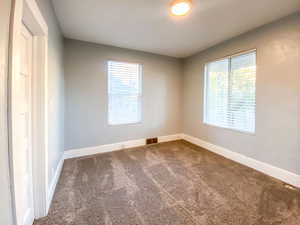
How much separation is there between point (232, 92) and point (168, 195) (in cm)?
245

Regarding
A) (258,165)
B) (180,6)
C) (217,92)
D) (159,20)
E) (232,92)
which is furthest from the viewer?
(217,92)

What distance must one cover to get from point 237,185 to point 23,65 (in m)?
2.98

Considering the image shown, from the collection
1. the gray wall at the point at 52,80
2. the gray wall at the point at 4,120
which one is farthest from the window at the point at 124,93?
the gray wall at the point at 4,120

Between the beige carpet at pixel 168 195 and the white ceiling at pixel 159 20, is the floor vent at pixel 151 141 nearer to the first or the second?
the beige carpet at pixel 168 195

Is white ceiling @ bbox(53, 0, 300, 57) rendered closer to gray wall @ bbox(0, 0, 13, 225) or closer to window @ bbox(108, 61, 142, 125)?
window @ bbox(108, 61, 142, 125)

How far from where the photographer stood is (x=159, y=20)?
2.36 meters

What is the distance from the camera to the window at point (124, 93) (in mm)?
3559

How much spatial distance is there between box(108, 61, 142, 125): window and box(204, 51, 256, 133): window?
5.82ft

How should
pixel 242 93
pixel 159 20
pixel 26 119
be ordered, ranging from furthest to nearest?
pixel 242 93 < pixel 159 20 < pixel 26 119

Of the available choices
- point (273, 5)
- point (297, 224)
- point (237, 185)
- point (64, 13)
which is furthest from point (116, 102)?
point (297, 224)

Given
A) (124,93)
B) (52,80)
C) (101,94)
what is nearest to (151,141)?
(124,93)

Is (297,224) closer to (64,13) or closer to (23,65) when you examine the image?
(23,65)

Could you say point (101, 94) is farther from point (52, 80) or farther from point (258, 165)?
point (258, 165)

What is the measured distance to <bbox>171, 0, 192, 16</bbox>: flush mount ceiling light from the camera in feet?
6.05
